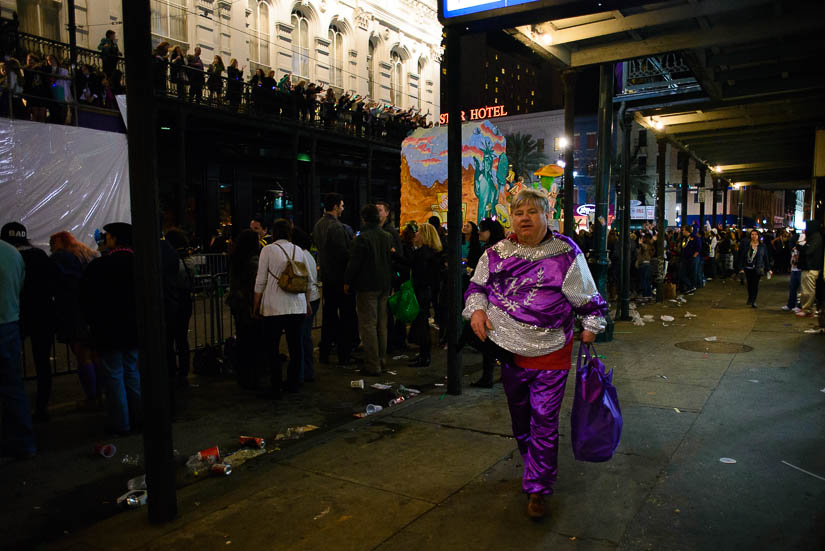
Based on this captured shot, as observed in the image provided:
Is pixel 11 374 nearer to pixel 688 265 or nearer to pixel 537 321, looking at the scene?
pixel 537 321

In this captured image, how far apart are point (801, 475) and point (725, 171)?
2131 centimetres

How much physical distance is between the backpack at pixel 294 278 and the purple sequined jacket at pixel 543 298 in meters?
3.01

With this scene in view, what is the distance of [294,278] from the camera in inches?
244

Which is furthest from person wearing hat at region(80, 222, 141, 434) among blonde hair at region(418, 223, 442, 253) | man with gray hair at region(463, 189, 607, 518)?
blonde hair at region(418, 223, 442, 253)

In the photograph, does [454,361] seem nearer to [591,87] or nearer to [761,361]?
[761,361]

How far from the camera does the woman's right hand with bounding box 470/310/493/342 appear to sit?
3736 mm

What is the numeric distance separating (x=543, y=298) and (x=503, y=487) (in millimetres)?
1291

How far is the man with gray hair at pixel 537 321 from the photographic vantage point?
11.5 ft

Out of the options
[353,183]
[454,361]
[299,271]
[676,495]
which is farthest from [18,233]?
[353,183]

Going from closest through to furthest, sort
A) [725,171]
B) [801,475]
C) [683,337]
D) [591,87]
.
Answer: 1. [801,475]
2. [683,337]
3. [725,171]
4. [591,87]

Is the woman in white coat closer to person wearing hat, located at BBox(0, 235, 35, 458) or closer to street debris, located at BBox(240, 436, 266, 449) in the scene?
street debris, located at BBox(240, 436, 266, 449)

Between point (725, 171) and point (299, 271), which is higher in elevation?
point (725, 171)

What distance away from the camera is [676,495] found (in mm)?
3705

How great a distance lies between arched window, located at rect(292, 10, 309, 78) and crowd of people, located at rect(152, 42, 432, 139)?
1.12 metres
